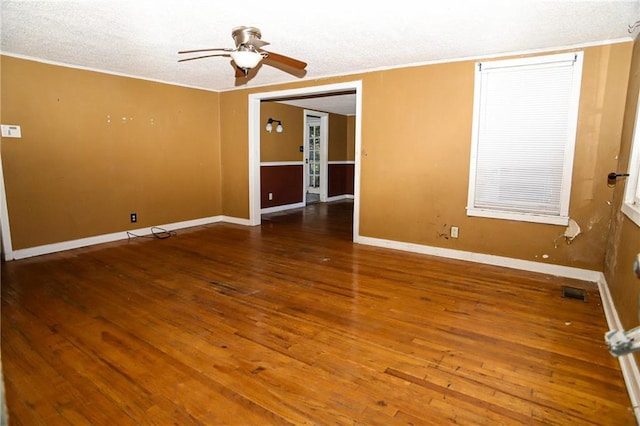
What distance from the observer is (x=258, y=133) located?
603cm

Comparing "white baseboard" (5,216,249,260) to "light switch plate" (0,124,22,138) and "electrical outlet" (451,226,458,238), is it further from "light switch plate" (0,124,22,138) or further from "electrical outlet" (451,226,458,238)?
"electrical outlet" (451,226,458,238)

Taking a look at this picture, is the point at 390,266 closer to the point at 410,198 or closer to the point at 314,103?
the point at 410,198

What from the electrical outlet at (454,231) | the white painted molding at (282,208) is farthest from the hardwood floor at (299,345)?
the white painted molding at (282,208)

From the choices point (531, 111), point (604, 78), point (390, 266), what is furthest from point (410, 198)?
point (604, 78)

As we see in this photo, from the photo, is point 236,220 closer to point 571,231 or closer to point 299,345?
point 299,345

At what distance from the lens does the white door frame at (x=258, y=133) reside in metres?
4.84

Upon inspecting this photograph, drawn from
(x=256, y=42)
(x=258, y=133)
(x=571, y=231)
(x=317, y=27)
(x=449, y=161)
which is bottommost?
(x=571, y=231)

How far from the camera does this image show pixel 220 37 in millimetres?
3383

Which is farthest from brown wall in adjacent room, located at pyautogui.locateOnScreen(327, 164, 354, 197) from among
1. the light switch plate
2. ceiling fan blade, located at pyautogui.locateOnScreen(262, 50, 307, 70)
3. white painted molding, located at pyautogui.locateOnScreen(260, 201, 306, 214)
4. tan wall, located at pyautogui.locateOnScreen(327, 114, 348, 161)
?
the light switch plate

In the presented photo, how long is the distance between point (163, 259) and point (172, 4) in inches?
104

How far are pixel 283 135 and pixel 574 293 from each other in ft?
19.0

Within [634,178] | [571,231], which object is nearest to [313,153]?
[571,231]

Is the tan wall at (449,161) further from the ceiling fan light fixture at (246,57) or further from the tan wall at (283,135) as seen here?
the ceiling fan light fixture at (246,57)

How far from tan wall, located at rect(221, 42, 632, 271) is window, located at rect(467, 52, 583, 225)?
0.31 ft
